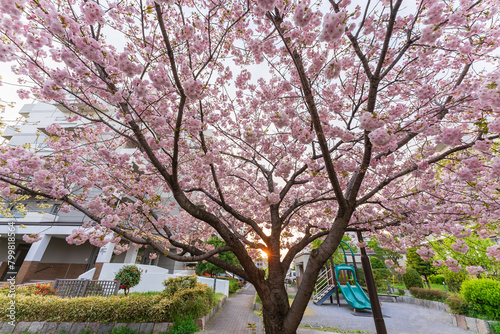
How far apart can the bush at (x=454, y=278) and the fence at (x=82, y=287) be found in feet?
58.3

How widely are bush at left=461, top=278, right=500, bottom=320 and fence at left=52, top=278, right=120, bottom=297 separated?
14536 mm

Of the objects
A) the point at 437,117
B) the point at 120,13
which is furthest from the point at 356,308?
the point at 120,13

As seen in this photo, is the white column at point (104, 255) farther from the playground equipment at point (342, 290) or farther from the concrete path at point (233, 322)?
the playground equipment at point (342, 290)

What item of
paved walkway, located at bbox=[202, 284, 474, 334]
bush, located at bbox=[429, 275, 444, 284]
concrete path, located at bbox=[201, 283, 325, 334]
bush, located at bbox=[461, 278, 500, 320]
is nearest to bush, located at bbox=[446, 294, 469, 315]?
bush, located at bbox=[461, 278, 500, 320]

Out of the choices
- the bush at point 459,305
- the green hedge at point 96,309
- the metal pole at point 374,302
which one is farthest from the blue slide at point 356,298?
the green hedge at point 96,309

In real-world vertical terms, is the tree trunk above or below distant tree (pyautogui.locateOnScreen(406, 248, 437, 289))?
below

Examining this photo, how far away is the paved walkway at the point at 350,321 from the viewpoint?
7006mm

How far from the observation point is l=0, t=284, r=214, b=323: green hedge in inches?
233

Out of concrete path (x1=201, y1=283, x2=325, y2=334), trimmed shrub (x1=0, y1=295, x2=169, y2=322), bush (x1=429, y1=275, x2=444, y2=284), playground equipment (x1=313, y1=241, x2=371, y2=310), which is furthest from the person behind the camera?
bush (x1=429, y1=275, x2=444, y2=284)

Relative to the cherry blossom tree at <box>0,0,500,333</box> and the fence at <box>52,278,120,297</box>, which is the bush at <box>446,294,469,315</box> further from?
the fence at <box>52,278,120,297</box>

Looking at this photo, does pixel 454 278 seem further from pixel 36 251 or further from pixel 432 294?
pixel 36 251

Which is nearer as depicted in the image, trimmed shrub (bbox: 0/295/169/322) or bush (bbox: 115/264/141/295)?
trimmed shrub (bbox: 0/295/169/322)

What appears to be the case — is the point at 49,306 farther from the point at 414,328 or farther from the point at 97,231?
the point at 414,328

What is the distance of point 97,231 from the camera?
475 centimetres
